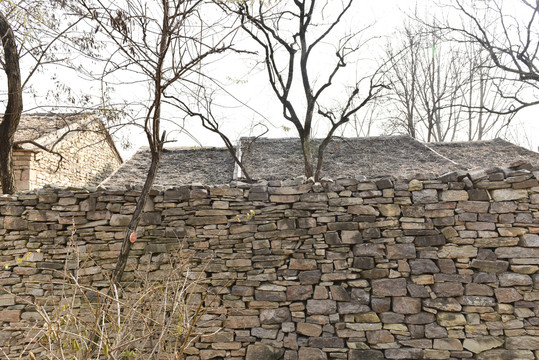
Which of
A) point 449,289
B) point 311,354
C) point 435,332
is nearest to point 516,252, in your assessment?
point 449,289

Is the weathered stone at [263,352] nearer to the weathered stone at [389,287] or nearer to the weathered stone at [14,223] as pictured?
the weathered stone at [389,287]

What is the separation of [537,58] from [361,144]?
4.26 m

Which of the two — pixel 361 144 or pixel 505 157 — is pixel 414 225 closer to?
pixel 361 144

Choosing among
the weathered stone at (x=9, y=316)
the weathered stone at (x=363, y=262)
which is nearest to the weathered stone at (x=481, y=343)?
the weathered stone at (x=363, y=262)

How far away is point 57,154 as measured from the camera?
797 centimetres

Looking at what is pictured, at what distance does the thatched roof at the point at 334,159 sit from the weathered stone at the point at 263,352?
170 inches

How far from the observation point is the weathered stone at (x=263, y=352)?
15.3 feet

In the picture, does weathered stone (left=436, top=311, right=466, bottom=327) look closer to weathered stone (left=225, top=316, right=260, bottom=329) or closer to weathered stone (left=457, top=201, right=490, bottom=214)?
weathered stone (left=457, top=201, right=490, bottom=214)

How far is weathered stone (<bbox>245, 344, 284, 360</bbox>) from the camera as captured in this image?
4652mm

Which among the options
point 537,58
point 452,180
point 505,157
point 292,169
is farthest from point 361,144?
point 452,180

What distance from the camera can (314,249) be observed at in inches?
194

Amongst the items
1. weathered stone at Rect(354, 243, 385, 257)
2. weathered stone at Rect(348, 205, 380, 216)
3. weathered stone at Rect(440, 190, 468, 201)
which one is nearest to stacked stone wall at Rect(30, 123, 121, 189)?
weathered stone at Rect(348, 205, 380, 216)

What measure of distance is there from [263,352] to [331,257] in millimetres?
1426

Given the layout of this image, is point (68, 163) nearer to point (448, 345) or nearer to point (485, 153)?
point (448, 345)
